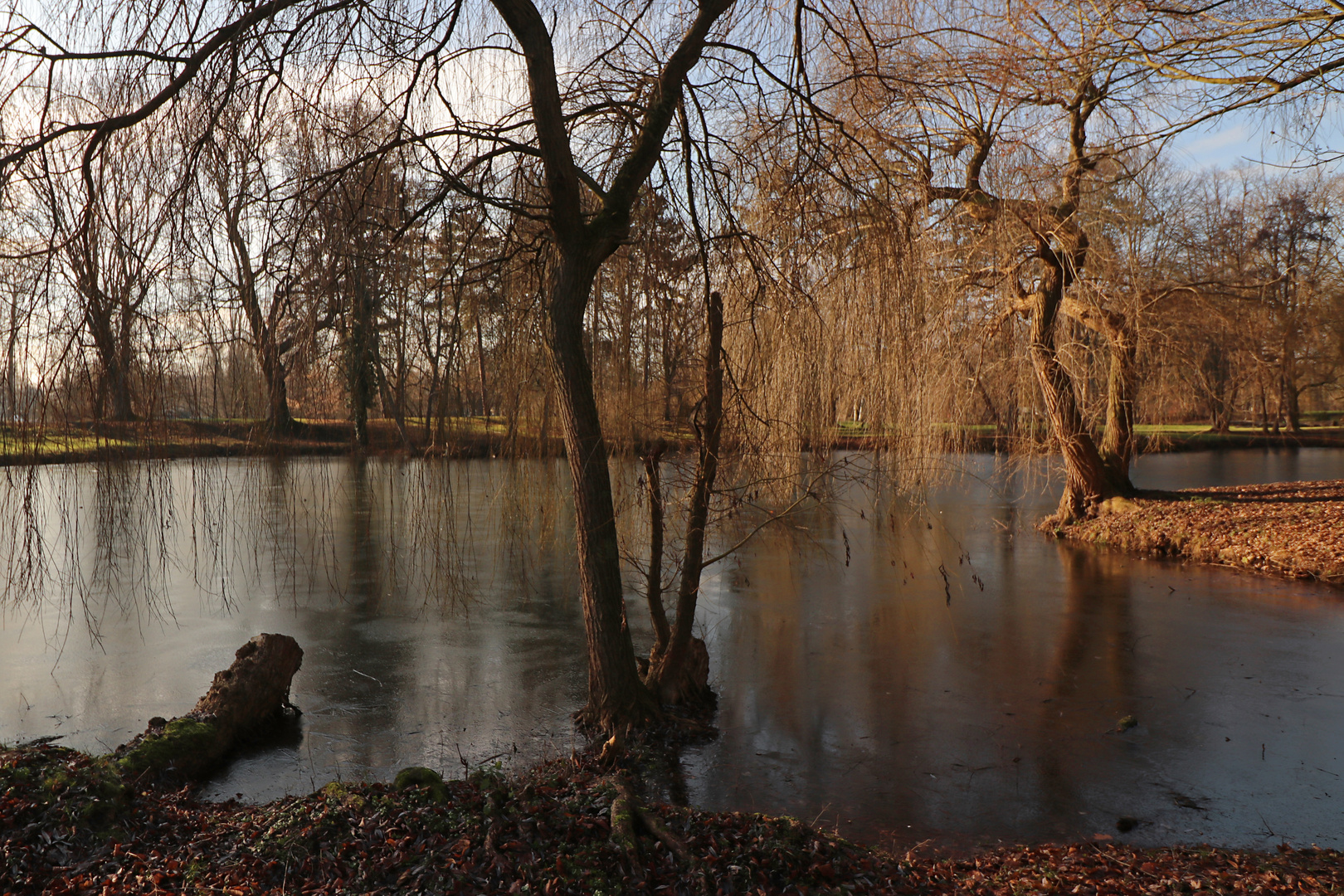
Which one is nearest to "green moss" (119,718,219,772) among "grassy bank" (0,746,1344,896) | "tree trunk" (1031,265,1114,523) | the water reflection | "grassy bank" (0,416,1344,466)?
the water reflection

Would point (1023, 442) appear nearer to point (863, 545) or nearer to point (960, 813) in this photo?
point (863, 545)

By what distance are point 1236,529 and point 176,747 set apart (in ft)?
40.2

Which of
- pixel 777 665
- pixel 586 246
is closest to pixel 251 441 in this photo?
pixel 586 246

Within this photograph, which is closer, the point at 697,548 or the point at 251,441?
the point at 251,441

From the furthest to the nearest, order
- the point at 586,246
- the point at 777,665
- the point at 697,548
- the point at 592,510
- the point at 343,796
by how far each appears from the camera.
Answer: the point at 777,665
the point at 697,548
the point at 592,510
the point at 586,246
the point at 343,796

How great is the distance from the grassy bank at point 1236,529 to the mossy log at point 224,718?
35.2ft

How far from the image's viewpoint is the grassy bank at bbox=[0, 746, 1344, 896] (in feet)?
10.5

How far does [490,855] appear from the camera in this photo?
3.24m

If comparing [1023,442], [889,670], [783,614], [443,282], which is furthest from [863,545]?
[443,282]

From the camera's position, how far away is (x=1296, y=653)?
732 centimetres

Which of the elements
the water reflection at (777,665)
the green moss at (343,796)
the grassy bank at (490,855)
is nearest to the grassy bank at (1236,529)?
the water reflection at (777,665)

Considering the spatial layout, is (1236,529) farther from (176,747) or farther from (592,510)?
(176,747)

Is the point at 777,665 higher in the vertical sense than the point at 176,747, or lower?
lower

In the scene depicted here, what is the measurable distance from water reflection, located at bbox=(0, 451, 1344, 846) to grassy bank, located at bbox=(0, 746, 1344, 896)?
765 mm
